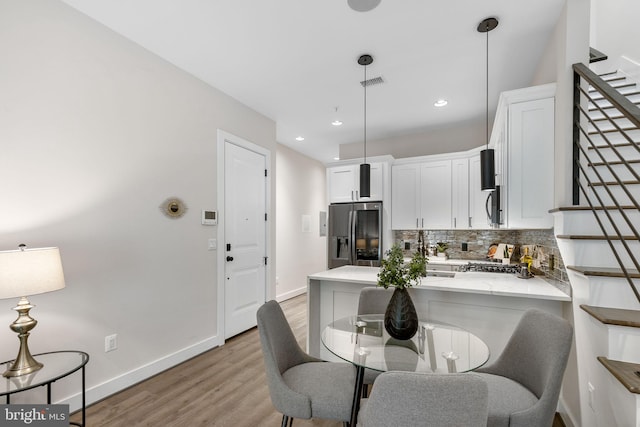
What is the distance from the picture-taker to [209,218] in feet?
10.8

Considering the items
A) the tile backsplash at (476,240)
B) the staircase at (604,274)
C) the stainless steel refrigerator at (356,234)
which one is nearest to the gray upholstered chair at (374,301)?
the staircase at (604,274)

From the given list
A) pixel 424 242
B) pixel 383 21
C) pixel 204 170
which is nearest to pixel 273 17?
pixel 383 21

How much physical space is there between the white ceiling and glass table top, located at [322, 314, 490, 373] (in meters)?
2.20

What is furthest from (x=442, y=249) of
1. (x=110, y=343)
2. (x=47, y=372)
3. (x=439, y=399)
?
(x=47, y=372)

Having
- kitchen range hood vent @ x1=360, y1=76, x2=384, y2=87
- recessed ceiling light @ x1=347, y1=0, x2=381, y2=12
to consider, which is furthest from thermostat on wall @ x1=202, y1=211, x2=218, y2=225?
recessed ceiling light @ x1=347, y1=0, x2=381, y2=12

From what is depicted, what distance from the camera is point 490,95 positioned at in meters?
3.57

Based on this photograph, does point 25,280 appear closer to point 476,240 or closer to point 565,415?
point 565,415

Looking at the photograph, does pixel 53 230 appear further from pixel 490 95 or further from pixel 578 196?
pixel 490 95

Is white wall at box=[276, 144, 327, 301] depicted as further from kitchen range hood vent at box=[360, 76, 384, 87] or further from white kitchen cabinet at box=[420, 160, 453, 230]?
kitchen range hood vent at box=[360, 76, 384, 87]

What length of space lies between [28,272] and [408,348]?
204 cm

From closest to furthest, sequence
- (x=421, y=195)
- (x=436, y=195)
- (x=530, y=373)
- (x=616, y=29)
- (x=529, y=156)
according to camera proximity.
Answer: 1. (x=530, y=373)
2. (x=529, y=156)
3. (x=616, y=29)
4. (x=436, y=195)
5. (x=421, y=195)

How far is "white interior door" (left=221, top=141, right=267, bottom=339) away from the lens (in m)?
3.55

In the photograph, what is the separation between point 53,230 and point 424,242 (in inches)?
180

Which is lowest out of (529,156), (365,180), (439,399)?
(439,399)
